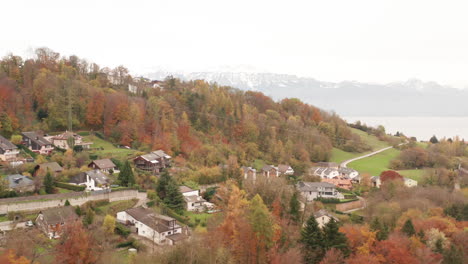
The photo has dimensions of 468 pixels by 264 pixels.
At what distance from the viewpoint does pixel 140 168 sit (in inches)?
1395

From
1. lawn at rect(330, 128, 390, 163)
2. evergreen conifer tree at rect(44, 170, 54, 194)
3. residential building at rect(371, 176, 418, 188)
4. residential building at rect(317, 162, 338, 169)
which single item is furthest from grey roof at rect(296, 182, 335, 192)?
evergreen conifer tree at rect(44, 170, 54, 194)

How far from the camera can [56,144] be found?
37.3 meters

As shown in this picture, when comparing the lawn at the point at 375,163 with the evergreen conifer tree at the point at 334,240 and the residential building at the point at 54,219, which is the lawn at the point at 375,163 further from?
the residential building at the point at 54,219

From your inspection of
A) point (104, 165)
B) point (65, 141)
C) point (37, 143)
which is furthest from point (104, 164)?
point (37, 143)

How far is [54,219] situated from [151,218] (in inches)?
227

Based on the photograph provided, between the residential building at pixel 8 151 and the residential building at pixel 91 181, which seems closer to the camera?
the residential building at pixel 91 181

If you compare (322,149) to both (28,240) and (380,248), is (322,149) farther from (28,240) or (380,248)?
(28,240)

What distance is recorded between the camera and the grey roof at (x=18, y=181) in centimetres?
2585

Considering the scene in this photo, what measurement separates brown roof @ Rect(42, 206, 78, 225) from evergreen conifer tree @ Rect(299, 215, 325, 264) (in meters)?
13.6

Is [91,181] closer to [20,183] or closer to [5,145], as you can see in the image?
[20,183]

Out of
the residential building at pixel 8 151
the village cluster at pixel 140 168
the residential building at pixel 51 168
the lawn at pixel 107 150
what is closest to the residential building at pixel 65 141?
the village cluster at pixel 140 168

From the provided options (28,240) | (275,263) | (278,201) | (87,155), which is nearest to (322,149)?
(278,201)

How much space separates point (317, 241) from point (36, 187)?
19.3 m

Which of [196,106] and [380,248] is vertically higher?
[196,106]
